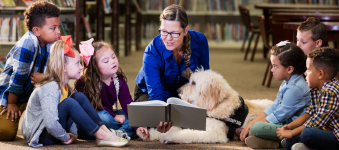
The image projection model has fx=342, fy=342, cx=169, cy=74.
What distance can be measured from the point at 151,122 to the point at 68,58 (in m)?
0.64

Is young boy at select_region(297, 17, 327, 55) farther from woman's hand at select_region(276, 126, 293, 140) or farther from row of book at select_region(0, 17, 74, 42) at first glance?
row of book at select_region(0, 17, 74, 42)

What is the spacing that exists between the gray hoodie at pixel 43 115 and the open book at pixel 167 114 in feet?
1.40

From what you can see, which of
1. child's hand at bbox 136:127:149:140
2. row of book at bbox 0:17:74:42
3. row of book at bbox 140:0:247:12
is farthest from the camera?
row of book at bbox 140:0:247:12

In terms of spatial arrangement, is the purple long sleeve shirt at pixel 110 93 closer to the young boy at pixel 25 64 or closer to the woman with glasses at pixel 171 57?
the woman with glasses at pixel 171 57

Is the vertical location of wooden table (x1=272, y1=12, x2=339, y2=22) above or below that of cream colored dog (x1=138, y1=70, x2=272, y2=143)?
above

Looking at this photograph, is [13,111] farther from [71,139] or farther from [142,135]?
[142,135]

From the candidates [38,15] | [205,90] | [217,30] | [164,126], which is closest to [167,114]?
[164,126]

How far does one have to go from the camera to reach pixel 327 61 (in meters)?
1.81

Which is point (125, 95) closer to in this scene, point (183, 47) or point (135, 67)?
point (183, 47)

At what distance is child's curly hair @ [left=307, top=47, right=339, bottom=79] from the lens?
1.82 m

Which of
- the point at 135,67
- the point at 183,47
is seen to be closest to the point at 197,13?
the point at 135,67

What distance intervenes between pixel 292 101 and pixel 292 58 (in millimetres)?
257

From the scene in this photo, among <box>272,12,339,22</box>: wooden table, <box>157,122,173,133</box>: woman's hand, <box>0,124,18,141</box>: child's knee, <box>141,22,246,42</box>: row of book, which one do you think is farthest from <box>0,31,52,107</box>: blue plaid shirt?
<box>141,22,246,42</box>: row of book

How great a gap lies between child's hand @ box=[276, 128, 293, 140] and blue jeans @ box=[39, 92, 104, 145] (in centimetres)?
105
